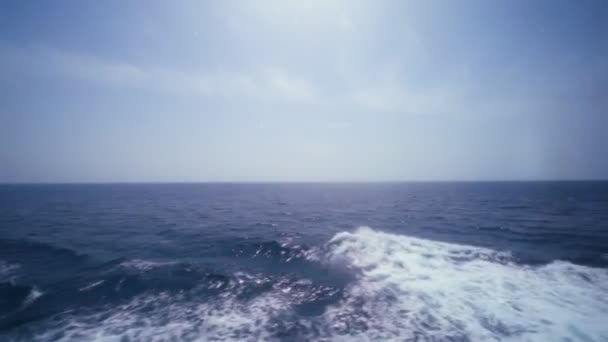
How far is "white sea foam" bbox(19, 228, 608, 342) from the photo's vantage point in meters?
8.16

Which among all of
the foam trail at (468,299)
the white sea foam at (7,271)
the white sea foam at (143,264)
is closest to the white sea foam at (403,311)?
the foam trail at (468,299)

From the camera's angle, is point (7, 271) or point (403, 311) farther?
point (7, 271)

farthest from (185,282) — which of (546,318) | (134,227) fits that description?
(134,227)

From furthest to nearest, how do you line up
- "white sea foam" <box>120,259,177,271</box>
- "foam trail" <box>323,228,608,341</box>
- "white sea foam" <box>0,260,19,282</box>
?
1. "white sea foam" <box>120,259,177,271</box>
2. "white sea foam" <box>0,260,19,282</box>
3. "foam trail" <box>323,228,608,341</box>

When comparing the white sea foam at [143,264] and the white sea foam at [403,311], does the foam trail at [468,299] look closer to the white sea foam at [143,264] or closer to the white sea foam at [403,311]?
the white sea foam at [403,311]

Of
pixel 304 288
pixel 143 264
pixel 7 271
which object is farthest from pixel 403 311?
pixel 7 271

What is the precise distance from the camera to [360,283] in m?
12.0

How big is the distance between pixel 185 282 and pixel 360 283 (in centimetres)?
883

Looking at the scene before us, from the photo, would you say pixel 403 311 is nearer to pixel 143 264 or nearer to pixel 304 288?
pixel 304 288

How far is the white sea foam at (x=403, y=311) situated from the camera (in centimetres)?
816

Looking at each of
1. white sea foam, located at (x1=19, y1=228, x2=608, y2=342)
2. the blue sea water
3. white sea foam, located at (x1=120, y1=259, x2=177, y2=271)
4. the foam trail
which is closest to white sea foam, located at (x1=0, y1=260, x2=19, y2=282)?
the blue sea water

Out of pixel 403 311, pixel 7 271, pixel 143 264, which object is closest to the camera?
pixel 403 311

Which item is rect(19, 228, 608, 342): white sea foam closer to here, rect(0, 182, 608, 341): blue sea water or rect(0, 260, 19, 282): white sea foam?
rect(0, 182, 608, 341): blue sea water

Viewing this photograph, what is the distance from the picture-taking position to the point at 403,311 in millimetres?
9562
